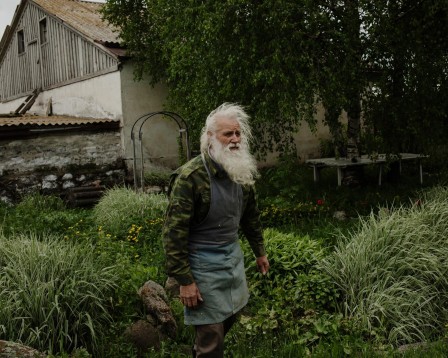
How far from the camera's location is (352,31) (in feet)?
31.7

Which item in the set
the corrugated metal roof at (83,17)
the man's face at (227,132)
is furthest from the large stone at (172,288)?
the corrugated metal roof at (83,17)

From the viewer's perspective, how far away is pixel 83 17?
720 inches

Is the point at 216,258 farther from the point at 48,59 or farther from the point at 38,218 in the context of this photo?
the point at 48,59

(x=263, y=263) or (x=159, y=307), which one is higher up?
(x=263, y=263)

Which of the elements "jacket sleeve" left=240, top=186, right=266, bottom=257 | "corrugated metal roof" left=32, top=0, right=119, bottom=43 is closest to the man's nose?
"jacket sleeve" left=240, top=186, right=266, bottom=257

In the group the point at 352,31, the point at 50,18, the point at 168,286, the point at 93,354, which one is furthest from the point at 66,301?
the point at 50,18

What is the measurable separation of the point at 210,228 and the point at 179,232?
0.26 metres

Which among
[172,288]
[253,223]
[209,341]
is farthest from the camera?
[172,288]

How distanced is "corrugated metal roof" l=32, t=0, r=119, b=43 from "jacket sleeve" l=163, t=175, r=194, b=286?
13318mm

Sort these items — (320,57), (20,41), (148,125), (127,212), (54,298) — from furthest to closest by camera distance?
(20,41), (148,125), (320,57), (127,212), (54,298)

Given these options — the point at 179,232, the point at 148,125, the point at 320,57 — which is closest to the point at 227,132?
the point at 179,232

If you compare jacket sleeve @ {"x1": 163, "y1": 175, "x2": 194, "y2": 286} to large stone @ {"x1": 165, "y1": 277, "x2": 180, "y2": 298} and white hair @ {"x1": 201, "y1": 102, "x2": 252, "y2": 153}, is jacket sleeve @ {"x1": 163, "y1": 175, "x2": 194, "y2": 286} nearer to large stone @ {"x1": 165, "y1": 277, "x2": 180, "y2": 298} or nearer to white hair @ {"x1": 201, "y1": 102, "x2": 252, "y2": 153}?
white hair @ {"x1": 201, "y1": 102, "x2": 252, "y2": 153}

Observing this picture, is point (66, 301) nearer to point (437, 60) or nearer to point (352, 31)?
point (352, 31)

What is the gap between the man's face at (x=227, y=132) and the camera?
11.3 feet
